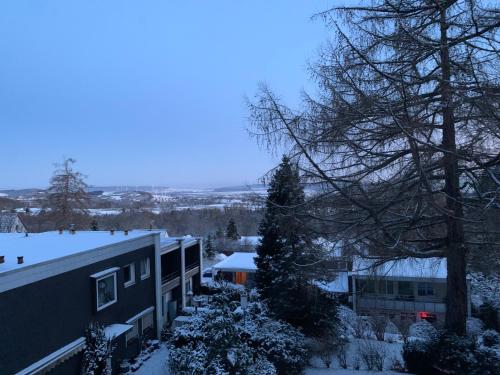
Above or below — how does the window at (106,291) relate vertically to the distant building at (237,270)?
above

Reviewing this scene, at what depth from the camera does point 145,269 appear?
14234mm

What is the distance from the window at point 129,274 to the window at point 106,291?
108 centimetres

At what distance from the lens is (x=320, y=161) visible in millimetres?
5566

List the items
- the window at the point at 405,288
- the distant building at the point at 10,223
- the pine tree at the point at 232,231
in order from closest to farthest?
the window at the point at 405,288 → the distant building at the point at 10,223 → the pine tree at the point at 232,231

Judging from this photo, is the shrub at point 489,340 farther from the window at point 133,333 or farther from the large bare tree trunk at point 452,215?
the window at point 133,333

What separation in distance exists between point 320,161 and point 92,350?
336 inches

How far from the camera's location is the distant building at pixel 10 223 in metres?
34.8

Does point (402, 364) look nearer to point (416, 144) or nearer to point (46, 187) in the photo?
point (416, 144)

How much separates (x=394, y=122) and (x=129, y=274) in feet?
36.1

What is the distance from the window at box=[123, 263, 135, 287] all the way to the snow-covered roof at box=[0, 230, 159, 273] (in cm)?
107

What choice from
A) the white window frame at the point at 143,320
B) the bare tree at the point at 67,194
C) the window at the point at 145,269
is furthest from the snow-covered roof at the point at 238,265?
the bare tree at the point at 67,194

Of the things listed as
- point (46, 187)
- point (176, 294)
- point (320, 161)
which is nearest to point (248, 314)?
point (320, 161)

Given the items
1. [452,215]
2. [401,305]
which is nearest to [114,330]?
[452,215]

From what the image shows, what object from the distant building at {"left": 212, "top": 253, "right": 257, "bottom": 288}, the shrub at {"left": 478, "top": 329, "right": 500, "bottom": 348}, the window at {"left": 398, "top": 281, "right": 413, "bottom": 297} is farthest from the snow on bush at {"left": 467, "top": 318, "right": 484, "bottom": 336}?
the distant building at {"left": 212, "top": 253, "right": 257, "bottom": 288}
